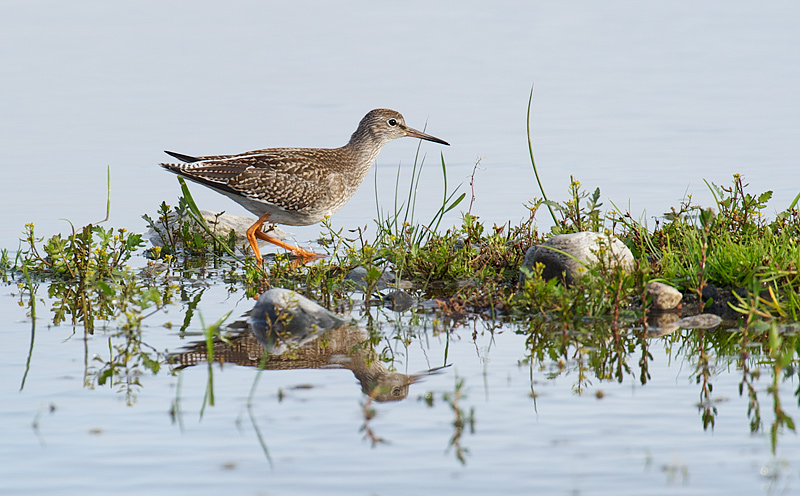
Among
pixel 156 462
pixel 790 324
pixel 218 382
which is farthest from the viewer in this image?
pixel 790 324

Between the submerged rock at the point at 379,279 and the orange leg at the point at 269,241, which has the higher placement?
the orange leg at the point at 269,241

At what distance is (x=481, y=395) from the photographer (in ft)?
20.0

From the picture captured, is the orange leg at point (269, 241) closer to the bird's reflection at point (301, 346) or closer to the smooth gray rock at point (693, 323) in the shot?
the bird's reflection at point (301, 346)

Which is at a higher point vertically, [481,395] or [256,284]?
[256,284]

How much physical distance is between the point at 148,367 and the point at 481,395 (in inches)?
84.3

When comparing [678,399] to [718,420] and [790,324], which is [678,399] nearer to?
[718,420]

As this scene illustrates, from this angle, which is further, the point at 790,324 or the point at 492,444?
the point at 790,324

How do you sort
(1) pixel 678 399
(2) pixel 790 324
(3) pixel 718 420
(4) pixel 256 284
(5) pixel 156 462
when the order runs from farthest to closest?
(4) pixel 256 284 → (2) pixel 790 324 → (1) pixel 678 399 → (3) pixel 718 420 → (5) pixel 156 462

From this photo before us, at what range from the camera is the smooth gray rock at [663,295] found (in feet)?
25.6

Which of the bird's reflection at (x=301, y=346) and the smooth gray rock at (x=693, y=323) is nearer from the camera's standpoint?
the bird's reflection at (x=301, y=346)

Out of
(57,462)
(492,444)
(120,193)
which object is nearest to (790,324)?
(492,444)

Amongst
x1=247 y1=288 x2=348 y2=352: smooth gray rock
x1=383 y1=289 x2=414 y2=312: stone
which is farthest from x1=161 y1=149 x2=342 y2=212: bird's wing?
x1=247 y1=288 x2=348 y2=352: smooth gray rock

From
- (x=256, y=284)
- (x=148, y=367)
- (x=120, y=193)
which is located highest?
(x=120, y=193)

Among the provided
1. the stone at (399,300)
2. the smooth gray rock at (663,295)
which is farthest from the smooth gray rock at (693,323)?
the stone at (399,300)
